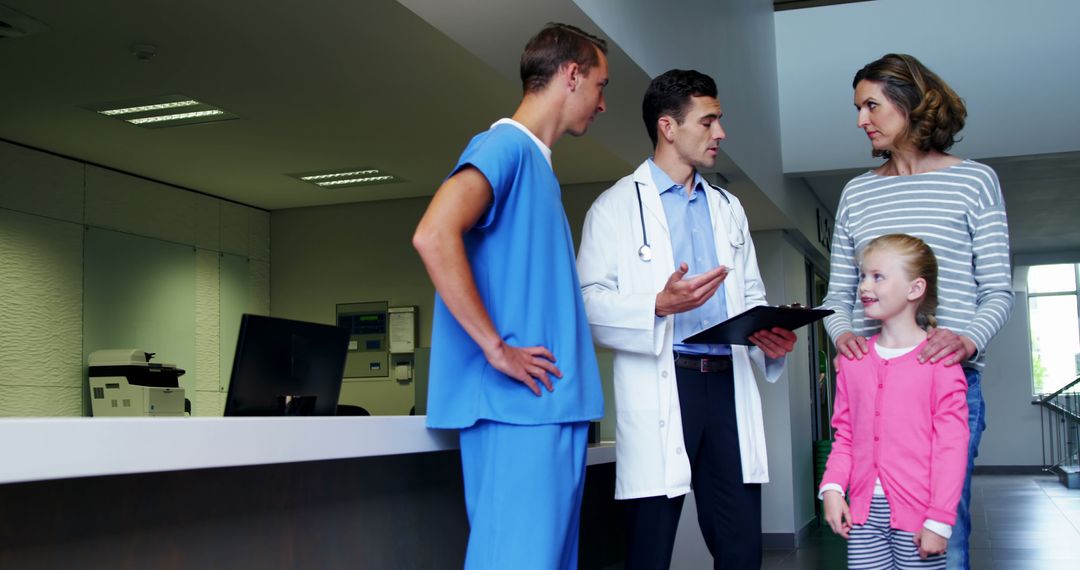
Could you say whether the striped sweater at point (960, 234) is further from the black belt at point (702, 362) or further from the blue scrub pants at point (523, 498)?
the blue scrub pants at point (523, 498)

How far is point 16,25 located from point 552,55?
13.0 feet

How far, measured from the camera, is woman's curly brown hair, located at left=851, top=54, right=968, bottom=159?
79.0 inches

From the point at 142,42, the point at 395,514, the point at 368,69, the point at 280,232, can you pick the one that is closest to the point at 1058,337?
the point at 280,232

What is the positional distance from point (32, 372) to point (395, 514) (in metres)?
5.55

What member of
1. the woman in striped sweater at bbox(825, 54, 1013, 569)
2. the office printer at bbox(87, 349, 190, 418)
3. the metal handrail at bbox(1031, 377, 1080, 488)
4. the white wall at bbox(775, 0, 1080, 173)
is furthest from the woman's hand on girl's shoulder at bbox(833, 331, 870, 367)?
the metal handrail at bbox(1031, 377, 1080, 488)

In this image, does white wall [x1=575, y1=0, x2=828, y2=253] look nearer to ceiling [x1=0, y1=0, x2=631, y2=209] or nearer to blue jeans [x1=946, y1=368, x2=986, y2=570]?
ceiling [x1=0, y1=0, x2=631, y2=209]

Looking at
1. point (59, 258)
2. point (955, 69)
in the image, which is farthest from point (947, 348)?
point (59, 258)

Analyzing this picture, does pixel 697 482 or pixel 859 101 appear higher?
pixel 859 101

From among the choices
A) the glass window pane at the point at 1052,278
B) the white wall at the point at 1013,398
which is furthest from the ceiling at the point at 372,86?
the glass window pane at the point at 1052,278

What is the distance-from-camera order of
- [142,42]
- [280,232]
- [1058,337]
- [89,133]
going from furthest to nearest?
1. [1058,337]
2. [280,232]
3. [89,133]
4. [142,42]

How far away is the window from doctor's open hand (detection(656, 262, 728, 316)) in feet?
53.6

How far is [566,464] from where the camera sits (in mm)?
1860

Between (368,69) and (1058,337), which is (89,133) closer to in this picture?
(368,69)

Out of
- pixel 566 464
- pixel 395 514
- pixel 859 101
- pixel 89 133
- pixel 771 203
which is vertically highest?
pixel 89 133
